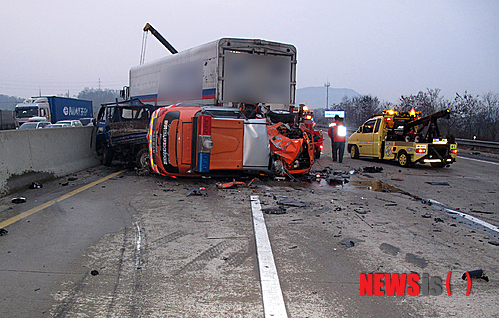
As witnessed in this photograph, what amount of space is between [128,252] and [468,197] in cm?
831

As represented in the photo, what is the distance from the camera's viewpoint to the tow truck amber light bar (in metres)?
9.83

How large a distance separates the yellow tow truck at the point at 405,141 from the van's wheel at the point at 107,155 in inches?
425

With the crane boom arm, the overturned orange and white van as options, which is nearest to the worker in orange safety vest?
the overturned orange and white van

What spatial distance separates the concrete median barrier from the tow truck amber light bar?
13.4ft

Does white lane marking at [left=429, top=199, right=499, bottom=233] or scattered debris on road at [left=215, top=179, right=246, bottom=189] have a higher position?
scattered debris on road at [left=215, top=179, right=246, bottom=189]

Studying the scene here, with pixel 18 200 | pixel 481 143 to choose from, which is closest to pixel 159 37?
pixel 18 200

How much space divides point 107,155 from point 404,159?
442 inches

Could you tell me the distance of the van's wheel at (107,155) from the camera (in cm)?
1323

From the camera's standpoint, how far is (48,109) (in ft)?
115

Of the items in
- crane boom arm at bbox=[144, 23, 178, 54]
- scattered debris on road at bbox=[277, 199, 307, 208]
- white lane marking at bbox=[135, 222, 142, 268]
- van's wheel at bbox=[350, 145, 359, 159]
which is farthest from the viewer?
crane boom arm at bbox=[144, 23, 178, 54]

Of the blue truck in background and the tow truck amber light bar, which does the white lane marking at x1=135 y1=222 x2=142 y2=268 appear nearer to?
the tow truck amber light bar

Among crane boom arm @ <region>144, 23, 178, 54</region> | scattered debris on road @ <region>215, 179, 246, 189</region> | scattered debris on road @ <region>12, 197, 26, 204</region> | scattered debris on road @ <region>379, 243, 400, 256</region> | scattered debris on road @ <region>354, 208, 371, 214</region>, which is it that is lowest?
scattered debris on road @ <region>379, 243, 400, 256</region>

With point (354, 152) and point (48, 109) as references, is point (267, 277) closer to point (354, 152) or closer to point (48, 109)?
point (354, 152)

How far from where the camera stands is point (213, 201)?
8359 millimetres
